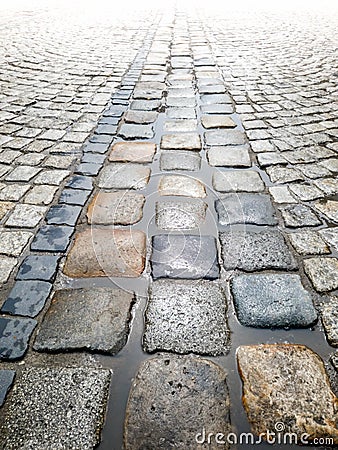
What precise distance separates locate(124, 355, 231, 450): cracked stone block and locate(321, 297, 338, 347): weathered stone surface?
552 mm

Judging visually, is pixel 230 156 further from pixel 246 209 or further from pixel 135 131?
pixel 135 131

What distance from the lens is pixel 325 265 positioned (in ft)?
6.36

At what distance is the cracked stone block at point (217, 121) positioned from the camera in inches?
144

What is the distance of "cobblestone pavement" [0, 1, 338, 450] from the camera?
1315mm

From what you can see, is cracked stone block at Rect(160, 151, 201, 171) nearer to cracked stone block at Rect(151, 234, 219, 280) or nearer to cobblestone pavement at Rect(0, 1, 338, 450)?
cobblestone pavement at Rect(0, 1, 338, 450)

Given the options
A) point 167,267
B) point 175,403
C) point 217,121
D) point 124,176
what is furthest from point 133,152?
point 175,403

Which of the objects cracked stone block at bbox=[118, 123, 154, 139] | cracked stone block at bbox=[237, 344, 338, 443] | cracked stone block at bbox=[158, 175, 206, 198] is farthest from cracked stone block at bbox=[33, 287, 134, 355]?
cracked stone block at bbox=[118, 123, 154, 139]

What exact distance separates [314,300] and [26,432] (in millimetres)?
1423

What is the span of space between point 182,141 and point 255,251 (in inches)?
65.7

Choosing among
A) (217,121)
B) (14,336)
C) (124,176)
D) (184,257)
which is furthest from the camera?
(217,121)

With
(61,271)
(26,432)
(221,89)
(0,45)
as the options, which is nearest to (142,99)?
(221,89)

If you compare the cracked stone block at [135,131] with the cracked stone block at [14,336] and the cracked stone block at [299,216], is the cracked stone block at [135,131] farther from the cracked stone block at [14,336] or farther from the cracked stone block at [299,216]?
the cracked stone block at [14,336]

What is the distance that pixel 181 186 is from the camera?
267 centimetres

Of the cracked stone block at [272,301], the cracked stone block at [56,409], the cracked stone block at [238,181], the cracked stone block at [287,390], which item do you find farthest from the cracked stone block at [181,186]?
the cracked stone block at [56,409]
